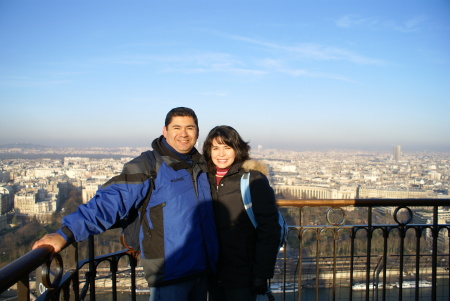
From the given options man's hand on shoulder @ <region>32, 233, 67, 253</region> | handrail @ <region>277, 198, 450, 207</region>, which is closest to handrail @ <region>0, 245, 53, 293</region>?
man's hand on shoulder @ <region>32, 233, 67, 253</region>

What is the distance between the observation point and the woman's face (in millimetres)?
2236

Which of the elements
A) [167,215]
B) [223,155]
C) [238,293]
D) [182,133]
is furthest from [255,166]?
[238,293]

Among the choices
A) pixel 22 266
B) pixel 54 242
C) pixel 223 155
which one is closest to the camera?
pixel 22 266

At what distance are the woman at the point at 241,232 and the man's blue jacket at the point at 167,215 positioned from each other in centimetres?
13

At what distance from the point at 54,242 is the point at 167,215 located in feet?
2.08

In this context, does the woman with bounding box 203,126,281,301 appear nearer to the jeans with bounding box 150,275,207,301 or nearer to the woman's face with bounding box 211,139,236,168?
the woman's face with bounding box 211,139,236,168

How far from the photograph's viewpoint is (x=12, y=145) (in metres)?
22.5

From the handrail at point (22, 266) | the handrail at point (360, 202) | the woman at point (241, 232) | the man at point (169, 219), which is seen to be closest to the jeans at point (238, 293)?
the woman at point (241, 232)

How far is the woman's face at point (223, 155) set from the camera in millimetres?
2236

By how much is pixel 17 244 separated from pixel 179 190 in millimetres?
5981

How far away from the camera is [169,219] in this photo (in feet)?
6.30

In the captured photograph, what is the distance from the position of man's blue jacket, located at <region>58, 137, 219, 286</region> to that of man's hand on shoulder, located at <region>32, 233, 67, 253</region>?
18cm

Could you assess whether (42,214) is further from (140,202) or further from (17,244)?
(140,202)

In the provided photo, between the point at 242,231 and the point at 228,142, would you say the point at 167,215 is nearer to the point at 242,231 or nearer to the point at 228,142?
the point at 242,231
